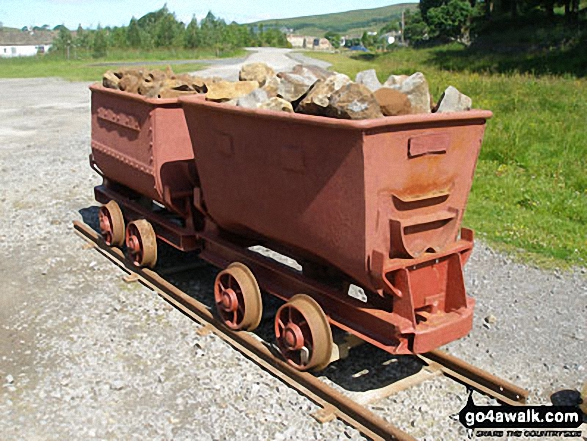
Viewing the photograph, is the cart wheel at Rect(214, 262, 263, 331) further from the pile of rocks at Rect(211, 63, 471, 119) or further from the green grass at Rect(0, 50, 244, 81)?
the green grass at Rect(0, 50, 244, 81)

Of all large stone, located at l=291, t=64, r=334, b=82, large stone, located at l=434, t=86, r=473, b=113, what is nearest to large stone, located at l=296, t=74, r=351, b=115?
large stone, located at l=291, t=64, r=334, b=82

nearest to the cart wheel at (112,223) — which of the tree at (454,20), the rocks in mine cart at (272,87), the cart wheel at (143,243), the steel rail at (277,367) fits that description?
the steel rail at (277,367)

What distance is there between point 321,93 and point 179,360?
2.28 metres

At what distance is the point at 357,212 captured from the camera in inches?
157

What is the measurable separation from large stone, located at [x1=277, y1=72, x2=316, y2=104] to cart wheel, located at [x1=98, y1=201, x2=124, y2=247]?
291cm

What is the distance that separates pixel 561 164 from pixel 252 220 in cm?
Result: 697

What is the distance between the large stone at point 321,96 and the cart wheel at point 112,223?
326cm

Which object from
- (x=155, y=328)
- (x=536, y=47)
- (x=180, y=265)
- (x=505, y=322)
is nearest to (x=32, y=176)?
(x=180, y=265)

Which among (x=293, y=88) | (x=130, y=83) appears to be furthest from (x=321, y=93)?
(x=130, y=83)

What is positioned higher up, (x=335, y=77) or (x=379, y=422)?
(x=335, y=77)

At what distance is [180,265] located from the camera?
277 inches

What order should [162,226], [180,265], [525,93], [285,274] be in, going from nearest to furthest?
[285,274]
[162,226]
[180,265]
[525,93]

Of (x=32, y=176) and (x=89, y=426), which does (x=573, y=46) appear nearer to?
(x=32, y=176)

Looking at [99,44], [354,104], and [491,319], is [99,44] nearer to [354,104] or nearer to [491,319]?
[491,319]
